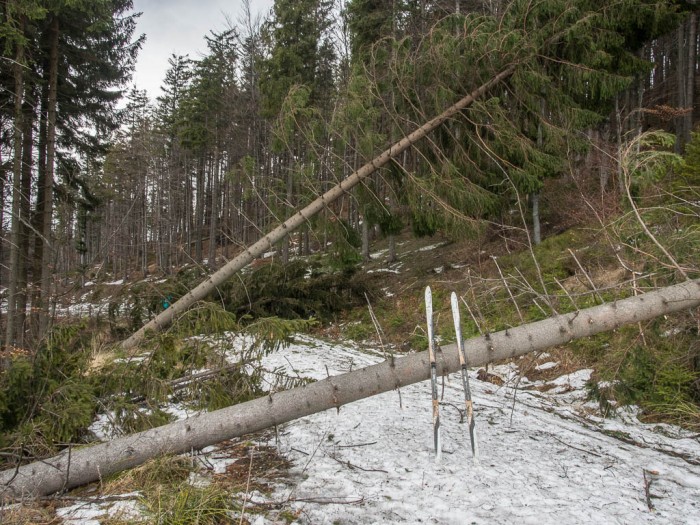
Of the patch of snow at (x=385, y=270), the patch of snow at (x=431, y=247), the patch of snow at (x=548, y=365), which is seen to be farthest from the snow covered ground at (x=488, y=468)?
the patch of snow at (x=431, y=247)

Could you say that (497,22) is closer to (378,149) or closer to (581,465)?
(378,149)

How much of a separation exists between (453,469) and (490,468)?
31 cm

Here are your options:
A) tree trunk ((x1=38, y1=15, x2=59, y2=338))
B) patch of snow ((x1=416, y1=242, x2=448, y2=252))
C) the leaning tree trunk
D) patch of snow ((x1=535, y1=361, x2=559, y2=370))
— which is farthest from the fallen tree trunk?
patch of snow ((x1=416, y1=242, x2=448, y2=252))

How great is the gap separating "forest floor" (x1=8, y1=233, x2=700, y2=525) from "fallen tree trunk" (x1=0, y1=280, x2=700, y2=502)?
239mm

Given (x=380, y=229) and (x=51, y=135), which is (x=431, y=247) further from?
(x=51, y=135)

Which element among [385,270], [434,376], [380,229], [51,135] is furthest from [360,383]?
[385,270]

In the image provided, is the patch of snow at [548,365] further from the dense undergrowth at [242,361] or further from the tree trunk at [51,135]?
the tree trunk at [51,135]

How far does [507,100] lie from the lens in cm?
873

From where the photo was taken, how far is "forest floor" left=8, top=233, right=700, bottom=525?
8.25 ft

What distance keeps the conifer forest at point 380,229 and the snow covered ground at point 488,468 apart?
19cm

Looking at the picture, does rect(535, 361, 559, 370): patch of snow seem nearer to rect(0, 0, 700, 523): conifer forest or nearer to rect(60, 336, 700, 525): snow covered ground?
rect(0, 0, 700, 523): conifer forest

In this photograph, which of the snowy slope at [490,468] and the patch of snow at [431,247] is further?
the patch of snow at [431,247]

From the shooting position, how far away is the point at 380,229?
410 inches

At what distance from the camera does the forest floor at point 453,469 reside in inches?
99.0
